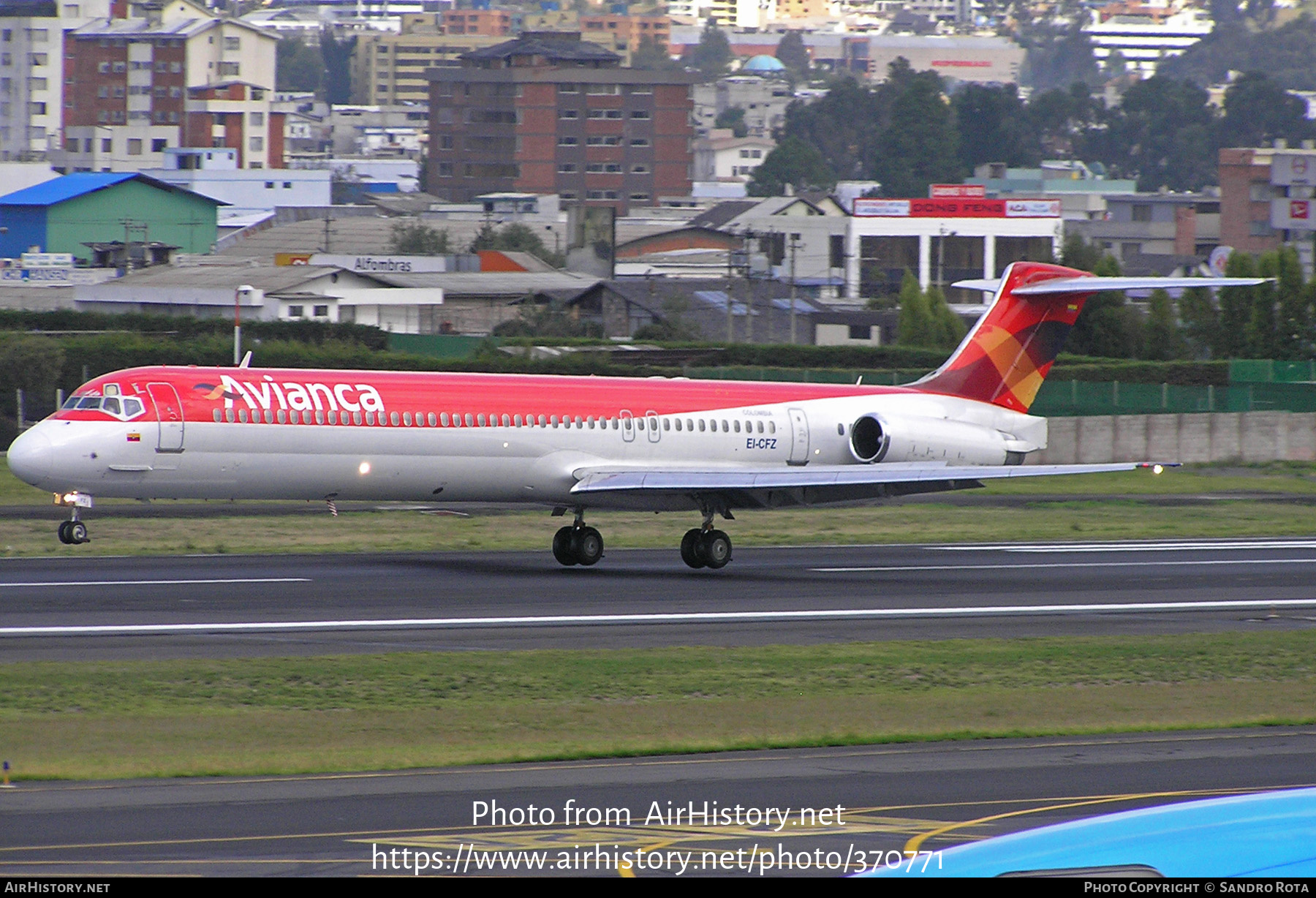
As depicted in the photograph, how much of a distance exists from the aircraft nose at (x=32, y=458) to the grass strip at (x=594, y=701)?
8.31 meters

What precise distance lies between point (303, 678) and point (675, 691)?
429cm

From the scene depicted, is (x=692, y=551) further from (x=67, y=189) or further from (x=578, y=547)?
(x=67, y=189)

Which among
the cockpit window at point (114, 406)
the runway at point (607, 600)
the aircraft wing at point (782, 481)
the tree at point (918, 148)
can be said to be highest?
the tree at point (918, 148)

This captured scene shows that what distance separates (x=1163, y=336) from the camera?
8356cm

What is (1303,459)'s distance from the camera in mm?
63312

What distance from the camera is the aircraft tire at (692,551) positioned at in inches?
1256

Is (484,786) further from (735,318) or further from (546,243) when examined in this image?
(546,243)

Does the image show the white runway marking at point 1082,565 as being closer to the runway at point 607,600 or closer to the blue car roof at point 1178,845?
the runway at point 607,600

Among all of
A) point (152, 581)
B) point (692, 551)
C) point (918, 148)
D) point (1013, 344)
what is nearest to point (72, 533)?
point (152, 581)

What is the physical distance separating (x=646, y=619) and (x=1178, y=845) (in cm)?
1858

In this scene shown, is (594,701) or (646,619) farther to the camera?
(646,619)

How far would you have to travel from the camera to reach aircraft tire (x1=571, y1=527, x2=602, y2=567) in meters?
31.7

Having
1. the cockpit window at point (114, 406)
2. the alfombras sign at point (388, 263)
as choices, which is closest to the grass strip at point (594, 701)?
the cockpit window at point (114, 406)

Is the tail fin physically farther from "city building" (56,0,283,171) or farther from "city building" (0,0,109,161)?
"city building" (0,0,109,161)
